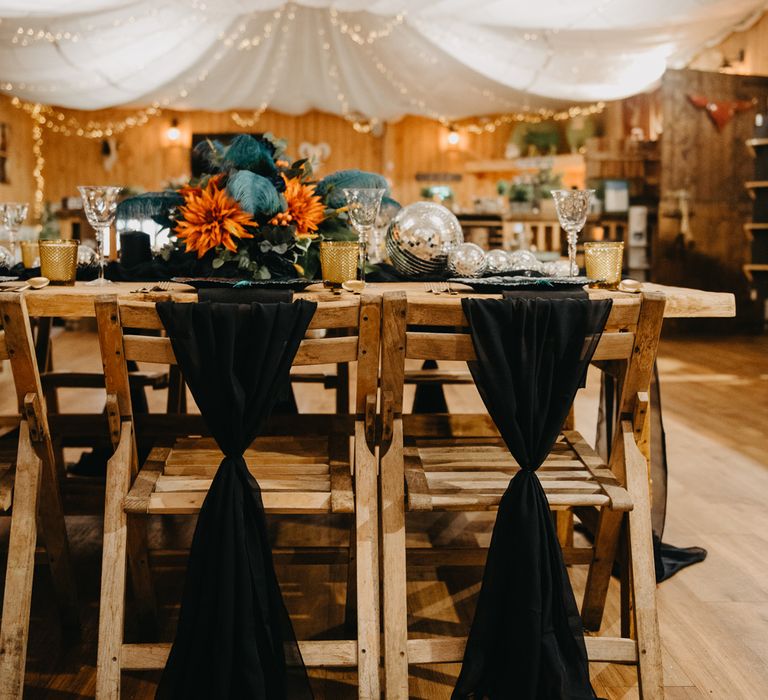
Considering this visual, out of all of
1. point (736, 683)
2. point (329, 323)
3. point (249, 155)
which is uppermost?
point (249, 155)

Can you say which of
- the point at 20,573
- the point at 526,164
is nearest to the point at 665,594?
the point at 20,573

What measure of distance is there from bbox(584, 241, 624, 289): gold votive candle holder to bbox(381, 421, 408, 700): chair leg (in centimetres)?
62

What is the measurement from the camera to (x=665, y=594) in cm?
202

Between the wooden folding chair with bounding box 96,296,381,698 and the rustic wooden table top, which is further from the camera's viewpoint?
the rustic wooden table top

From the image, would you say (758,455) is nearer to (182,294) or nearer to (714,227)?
(182,294)

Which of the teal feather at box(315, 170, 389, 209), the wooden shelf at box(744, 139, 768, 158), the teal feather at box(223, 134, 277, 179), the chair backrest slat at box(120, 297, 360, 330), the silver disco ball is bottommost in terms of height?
the chair backrest slat at box(120, 297, 360, 330)

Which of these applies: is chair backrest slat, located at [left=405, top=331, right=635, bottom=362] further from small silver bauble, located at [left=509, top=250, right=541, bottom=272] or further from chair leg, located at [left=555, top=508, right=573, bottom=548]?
chair leg, located at [left=555, top=508, right=573, bottom=548]

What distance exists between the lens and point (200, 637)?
142cm

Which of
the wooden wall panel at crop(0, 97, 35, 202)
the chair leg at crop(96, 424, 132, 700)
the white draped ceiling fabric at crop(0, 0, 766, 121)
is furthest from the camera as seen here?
the wooden wall panel at crop(0, 97, 35, 202)

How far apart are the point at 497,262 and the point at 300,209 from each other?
0.55 meters

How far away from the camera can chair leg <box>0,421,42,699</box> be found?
1.43m

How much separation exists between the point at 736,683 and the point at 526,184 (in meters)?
6.83

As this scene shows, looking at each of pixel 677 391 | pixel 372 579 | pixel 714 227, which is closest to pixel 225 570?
pixel 372 579

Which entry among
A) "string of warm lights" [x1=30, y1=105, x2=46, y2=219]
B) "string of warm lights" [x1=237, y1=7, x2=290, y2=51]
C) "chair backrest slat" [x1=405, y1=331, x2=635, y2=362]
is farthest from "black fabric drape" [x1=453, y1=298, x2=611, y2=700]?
"string of warm lights" [x1=30, y1=105, x2=46, y2=219]
